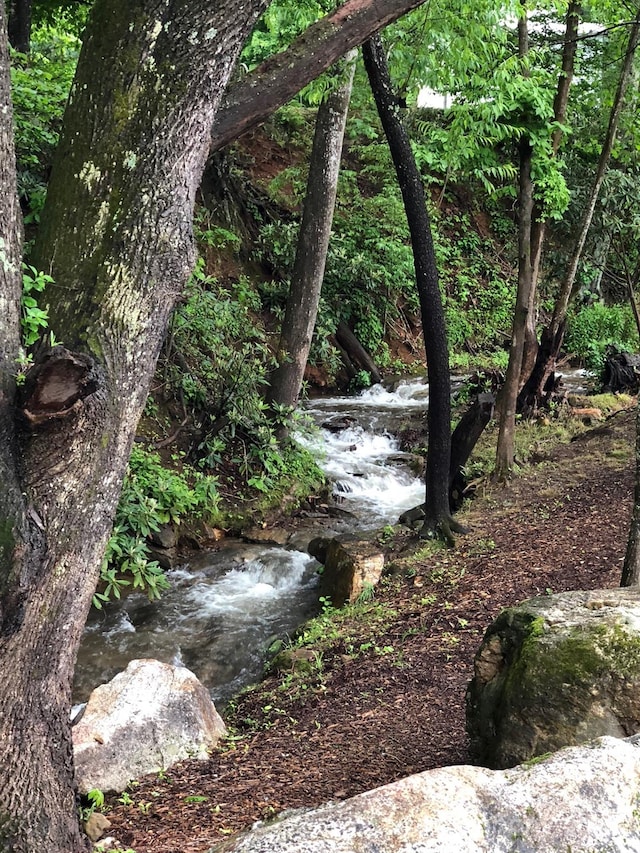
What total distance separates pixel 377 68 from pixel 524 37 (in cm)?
289

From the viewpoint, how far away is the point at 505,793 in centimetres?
193

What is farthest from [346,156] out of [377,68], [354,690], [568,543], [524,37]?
[354,690]

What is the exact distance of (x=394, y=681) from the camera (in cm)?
455

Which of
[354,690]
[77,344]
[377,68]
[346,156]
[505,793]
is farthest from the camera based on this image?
[346,156]

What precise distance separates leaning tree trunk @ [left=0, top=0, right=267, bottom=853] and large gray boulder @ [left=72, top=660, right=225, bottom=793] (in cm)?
114

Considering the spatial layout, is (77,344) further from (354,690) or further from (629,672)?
(354,690)

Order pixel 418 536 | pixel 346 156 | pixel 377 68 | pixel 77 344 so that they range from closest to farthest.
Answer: pixel 77 344
pixel 377 68
pixel 418 536
pixel 346 156

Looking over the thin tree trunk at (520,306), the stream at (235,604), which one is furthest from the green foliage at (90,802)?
the thin tree trunk at (520,306)

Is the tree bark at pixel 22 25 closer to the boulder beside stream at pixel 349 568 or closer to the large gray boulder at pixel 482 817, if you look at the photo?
the boulder beside stream at pixel 349 568

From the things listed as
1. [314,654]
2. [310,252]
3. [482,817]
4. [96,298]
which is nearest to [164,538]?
[314,654]

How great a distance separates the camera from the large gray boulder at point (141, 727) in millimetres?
3650

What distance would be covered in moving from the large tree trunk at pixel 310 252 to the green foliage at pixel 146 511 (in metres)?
1.93

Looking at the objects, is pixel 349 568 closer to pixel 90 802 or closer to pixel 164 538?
pixel 164 538

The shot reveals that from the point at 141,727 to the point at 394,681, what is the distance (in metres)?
1.68
